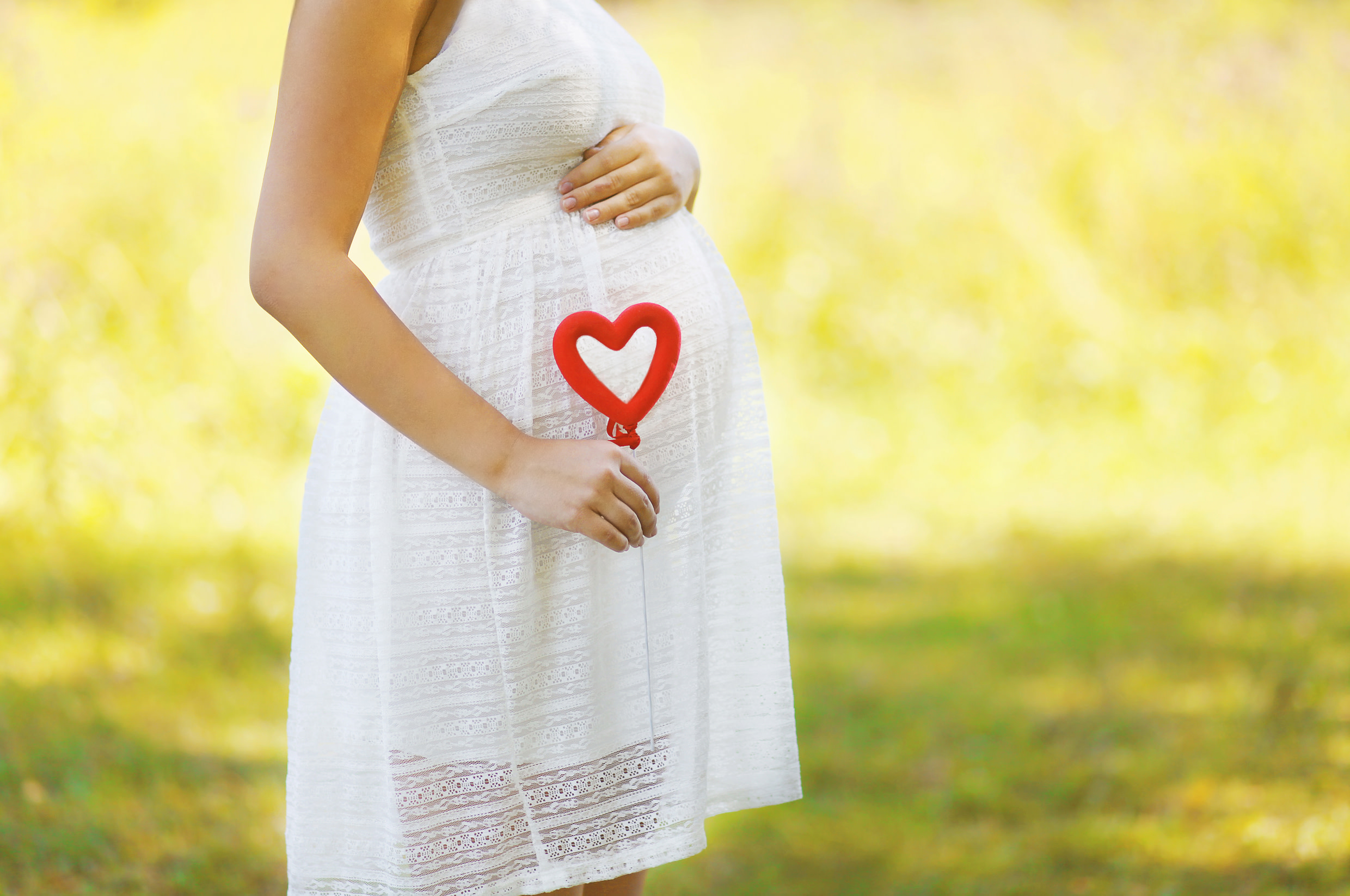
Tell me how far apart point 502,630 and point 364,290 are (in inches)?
14.8

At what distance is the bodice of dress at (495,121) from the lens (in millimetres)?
1108

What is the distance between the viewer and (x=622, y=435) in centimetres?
118

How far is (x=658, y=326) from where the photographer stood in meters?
1.17

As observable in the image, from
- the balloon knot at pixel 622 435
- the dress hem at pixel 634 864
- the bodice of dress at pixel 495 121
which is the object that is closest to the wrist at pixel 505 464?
the balloon knot at pixel 622 435

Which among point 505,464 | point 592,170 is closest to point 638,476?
point 505,464

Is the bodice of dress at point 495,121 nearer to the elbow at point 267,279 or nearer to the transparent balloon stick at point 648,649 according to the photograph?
the elbow at point 267,279

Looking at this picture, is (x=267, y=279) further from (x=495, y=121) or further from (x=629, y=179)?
(x=629, y=179)

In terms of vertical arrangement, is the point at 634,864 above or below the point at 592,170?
below

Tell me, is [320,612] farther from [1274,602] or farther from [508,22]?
[1274,602]

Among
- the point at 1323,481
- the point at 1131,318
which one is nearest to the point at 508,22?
the point at 1323,481

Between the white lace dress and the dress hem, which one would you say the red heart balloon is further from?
the dress hem

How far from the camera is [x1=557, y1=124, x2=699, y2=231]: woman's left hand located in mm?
1217

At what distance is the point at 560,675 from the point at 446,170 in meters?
0.54

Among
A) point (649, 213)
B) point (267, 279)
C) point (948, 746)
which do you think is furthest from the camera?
point (948, 746)
